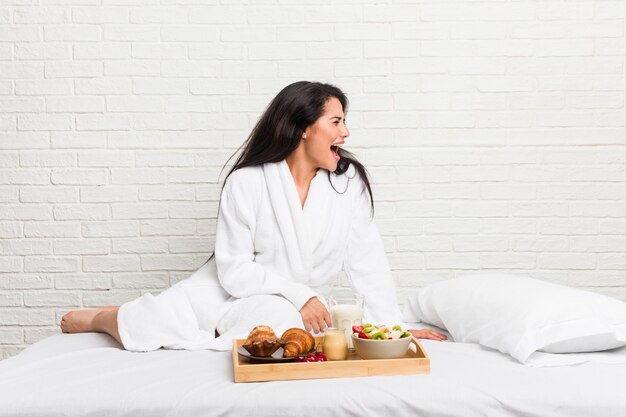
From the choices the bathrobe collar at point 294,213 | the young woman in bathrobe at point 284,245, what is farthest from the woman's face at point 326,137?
the bathrobe collar at point 294,213

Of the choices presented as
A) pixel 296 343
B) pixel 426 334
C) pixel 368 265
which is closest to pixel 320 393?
pixel 296 343

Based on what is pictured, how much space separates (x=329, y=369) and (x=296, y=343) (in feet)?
0.43

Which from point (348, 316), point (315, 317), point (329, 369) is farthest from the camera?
point (315, 317)

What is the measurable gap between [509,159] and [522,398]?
169 cm

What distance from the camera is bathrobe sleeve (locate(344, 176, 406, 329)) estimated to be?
275 cm

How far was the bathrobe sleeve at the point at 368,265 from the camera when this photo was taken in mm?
2748

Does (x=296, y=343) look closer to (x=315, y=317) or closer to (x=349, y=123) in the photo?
(x=315, y=317)

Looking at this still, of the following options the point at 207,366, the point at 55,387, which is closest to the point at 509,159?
the point at 207,366

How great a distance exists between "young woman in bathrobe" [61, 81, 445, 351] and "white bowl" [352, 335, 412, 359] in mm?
419

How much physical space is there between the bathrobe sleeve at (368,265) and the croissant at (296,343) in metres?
0.70

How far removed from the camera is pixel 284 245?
2662mm

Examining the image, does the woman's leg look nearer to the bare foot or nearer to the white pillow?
the bare foot

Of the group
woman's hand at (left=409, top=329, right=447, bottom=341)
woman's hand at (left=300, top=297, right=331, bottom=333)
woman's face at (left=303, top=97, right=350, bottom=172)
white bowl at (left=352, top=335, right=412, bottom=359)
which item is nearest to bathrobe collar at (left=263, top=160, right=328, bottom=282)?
woman's face at (left=303, top=97, right=350, bottom=172)

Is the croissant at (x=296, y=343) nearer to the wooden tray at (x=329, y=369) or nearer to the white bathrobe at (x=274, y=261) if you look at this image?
the wooden tray at (x=329, y=369)
